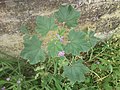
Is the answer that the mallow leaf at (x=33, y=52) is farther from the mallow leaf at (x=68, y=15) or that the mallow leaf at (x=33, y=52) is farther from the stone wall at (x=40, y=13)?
the stone wall at (x=40, y=13)

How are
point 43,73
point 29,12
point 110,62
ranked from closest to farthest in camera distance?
point 29,12
point 43,73
point 110,62

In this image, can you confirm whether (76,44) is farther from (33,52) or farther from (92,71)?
(92,71)

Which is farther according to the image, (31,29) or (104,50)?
(104,50)

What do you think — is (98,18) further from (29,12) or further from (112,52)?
(29,12)

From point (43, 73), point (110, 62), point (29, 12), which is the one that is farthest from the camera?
point (110, 62)

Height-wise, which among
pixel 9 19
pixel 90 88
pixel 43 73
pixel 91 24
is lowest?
pixel 90 88

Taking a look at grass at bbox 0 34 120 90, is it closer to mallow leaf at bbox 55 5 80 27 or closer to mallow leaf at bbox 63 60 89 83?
mallow leaf at bbox 63 60 89 83

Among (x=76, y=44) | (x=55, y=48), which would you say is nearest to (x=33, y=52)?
(x=55, y=48)

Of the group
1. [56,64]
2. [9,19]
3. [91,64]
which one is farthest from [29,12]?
[91,64]
